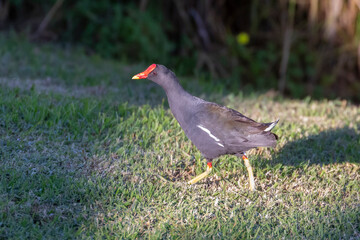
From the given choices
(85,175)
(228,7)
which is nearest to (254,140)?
(85,175)

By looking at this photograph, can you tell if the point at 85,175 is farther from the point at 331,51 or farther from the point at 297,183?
the point at 331,51

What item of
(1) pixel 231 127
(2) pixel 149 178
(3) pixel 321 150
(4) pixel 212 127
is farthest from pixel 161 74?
(3) pixel 321 150

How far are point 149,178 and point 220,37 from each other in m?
6.50

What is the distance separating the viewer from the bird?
4121 millimetres

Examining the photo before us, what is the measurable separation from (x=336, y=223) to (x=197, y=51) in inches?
264

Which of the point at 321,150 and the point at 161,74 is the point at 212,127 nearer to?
the point at 161,74

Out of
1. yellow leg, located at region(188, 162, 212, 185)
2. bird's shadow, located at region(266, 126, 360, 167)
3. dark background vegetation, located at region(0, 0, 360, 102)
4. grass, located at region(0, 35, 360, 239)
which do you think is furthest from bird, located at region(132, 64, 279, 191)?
dark background vegetation, located at region(0, 0, 360, 102)

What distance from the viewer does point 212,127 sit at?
4.18 meters

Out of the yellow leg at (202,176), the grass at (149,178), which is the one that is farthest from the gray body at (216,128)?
the grass at (149,178)

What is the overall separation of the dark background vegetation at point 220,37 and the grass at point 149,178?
3.57 meters

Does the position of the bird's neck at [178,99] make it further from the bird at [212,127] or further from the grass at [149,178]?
the grass at [149,178]

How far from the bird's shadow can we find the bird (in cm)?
85

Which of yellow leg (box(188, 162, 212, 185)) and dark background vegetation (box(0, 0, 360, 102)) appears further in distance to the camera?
dark background vegetation (box(0, 0, 360, 102))

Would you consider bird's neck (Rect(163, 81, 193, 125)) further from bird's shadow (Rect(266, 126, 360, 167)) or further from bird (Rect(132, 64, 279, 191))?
bird's shadow (Rect(266, 126, 360, 167))
